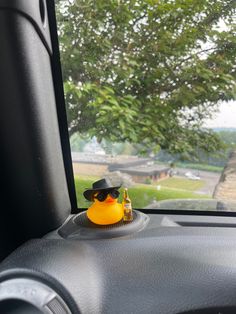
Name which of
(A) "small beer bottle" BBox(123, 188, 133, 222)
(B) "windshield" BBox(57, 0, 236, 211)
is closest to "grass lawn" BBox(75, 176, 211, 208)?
(B) "windshield" BBox(57, 0, 236, 211)

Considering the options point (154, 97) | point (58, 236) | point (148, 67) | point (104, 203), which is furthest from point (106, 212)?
point (148, 67)

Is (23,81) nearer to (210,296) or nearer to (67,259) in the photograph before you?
(67,259)

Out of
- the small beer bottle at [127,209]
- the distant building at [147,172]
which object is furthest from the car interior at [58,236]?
the distant building at [147,172]

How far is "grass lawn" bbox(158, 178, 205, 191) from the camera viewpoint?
1.52 meters

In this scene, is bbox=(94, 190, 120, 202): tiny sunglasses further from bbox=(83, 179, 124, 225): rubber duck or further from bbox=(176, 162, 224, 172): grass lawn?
bbox=(176, 162, 224, 172): grass lawn

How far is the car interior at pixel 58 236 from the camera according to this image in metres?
1.11

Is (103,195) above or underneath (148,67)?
underneath

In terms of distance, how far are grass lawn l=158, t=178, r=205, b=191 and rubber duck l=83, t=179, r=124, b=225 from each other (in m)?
0.25

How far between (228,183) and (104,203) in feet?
1.77

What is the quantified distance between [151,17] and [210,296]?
105 cm

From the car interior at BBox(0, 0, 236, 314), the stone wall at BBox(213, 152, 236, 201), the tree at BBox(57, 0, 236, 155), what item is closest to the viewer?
the car interior at BBox(0, 0, 236, 314)

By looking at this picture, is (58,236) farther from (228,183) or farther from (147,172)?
(228,183)

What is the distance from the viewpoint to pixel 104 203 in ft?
4.62

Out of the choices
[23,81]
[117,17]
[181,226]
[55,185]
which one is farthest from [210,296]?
[117,17]
